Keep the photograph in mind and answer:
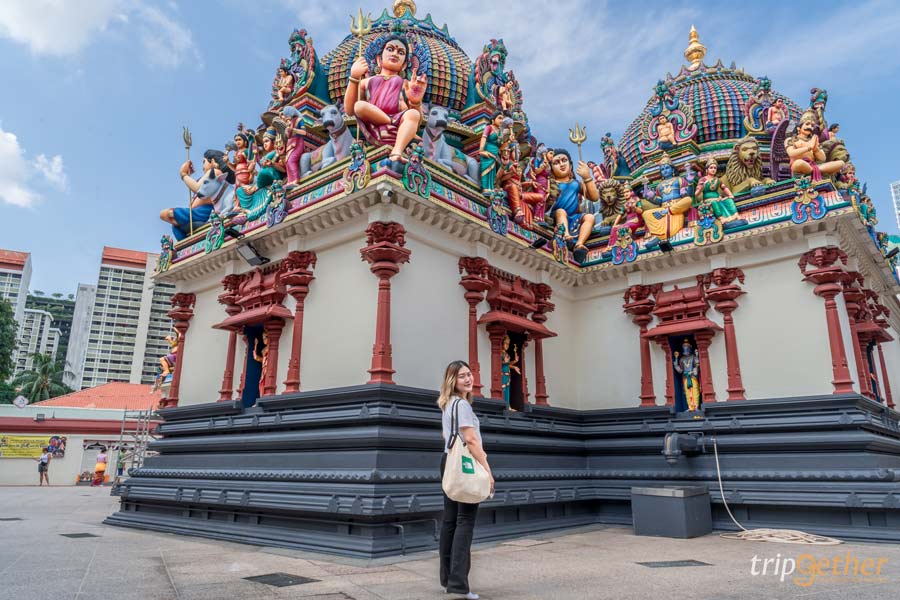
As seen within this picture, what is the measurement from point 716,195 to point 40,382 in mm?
77720

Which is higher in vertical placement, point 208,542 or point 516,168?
point 516,168

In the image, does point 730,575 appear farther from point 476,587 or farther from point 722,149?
point 722,149

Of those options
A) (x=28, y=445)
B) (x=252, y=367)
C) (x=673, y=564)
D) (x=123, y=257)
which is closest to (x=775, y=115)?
(x=673, y=564)

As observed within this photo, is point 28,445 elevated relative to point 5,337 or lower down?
lower down

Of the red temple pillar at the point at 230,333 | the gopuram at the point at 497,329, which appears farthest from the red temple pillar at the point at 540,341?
the red temple pillar at the point at 230,333

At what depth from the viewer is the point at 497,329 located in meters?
13.8

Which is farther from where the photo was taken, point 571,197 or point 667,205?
point 571,197

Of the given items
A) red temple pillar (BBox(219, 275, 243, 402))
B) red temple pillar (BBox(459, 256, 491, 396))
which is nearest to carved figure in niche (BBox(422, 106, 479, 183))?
red temple pillar (BBox(459, 256, 491, 396))

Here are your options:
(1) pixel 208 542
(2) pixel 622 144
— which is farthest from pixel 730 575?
(2) pixel 622 144

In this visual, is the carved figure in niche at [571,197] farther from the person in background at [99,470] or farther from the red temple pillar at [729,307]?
the person in background at [99,470]

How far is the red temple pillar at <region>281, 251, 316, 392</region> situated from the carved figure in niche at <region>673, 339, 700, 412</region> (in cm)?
930

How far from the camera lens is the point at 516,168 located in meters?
15.6

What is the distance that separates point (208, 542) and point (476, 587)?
6.58 meters

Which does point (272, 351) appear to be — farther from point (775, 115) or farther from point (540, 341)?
point (775, 115)
